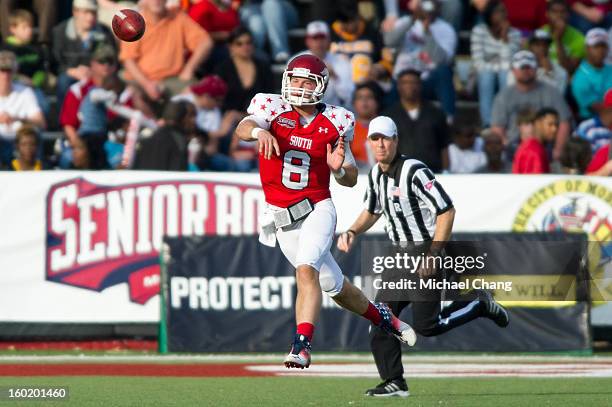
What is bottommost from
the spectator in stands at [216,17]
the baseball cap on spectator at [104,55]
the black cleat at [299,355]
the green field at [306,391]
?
the green field at [306,391]

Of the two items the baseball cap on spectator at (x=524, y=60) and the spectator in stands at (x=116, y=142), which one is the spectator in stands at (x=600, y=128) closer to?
the baseball cap on spectator at (x=524, y=60)

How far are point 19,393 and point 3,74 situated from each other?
20.3 ft

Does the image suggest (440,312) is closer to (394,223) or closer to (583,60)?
(394,223)

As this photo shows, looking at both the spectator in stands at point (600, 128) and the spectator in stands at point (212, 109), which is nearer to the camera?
the spectator in stands at point (600, 128)

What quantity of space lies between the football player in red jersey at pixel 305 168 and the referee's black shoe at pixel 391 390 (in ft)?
1.64

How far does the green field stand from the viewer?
815cm

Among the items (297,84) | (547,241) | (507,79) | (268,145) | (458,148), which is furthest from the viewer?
(507,79)

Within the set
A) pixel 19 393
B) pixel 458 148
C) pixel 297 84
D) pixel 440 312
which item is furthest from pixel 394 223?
pixel 458 148

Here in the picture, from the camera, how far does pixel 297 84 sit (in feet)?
26.9

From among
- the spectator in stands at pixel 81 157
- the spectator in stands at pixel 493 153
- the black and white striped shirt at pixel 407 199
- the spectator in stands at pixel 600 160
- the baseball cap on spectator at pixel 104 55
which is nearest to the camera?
the black and white striped shirt at pixel 407 199

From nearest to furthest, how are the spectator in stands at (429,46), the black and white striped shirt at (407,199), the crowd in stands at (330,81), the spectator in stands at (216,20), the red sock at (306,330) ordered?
the red sock at (306,330), the black and white striped shirt at (407,199), the crowd in stands at (330,81), the spectator in stands at (216,20), the spectator in stands at (429,46)

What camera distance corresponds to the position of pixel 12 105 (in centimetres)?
1386

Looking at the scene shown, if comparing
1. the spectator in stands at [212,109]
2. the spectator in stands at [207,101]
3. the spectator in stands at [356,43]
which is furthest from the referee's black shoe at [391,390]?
the spectator in stands at [356,43]

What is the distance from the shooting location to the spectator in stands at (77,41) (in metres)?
14.7
